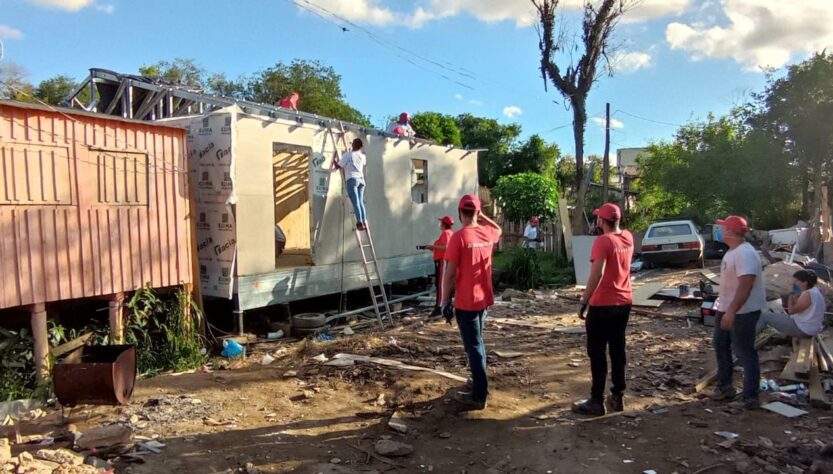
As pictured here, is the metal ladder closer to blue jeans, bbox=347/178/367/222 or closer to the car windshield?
blue jeans, bbox=347/178/367/222

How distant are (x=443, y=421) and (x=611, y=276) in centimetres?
193

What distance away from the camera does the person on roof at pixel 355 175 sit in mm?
9133

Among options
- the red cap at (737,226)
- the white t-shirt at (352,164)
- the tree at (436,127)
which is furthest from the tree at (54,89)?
the red cap at (737,226)

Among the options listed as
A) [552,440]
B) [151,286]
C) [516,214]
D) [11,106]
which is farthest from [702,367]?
[516,214]

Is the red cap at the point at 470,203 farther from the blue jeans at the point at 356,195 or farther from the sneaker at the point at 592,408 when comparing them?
the blue jeans at the point at 356,195

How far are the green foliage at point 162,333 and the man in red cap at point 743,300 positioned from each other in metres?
6.12

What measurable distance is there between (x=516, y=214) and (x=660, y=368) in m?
13.7

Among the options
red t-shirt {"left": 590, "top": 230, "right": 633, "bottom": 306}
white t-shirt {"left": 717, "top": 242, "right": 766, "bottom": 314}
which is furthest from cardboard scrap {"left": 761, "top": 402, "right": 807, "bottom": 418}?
red t-shirt {"left": 590, "top": 230, "right": 633, "bottom": 306}

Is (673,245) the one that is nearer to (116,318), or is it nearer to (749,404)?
(749,404)

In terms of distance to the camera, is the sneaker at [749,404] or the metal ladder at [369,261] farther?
the metal ladder at [369,261]

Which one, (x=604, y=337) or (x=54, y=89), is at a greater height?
(x=54, y=89)

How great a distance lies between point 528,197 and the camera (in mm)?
19656

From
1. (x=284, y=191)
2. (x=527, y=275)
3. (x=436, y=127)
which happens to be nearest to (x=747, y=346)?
(x=527, y=275)

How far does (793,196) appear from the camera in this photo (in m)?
21.8
